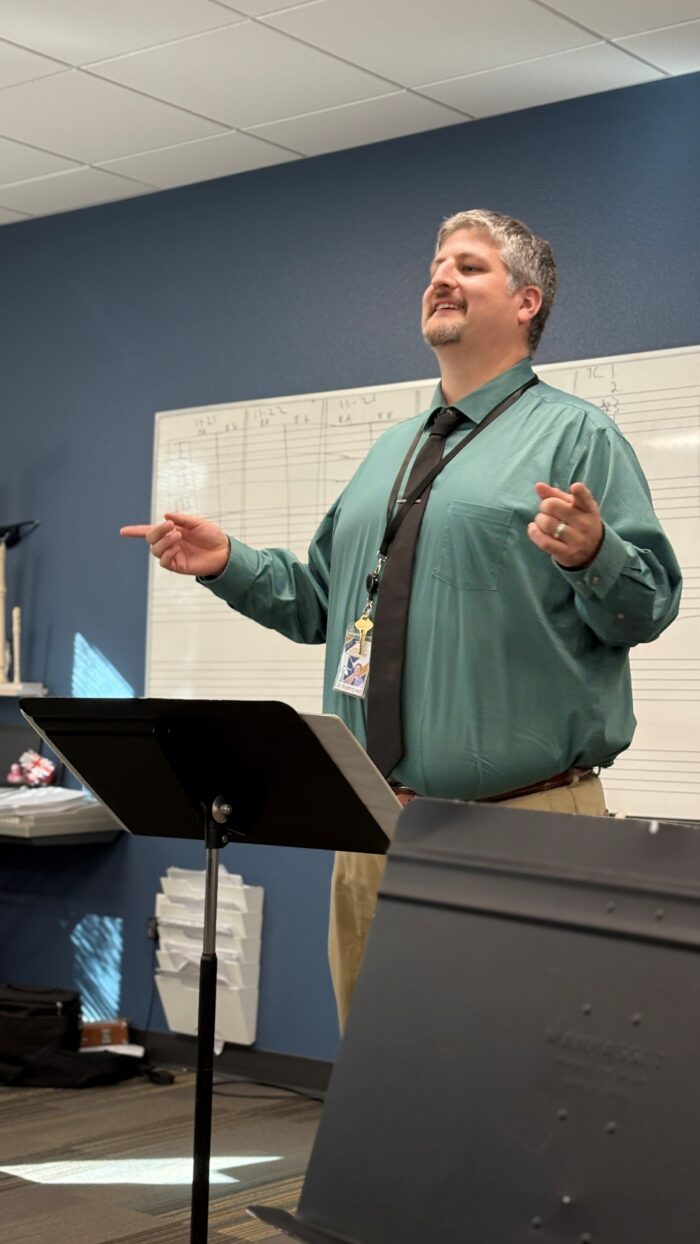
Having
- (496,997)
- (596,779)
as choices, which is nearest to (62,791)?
(596,779)

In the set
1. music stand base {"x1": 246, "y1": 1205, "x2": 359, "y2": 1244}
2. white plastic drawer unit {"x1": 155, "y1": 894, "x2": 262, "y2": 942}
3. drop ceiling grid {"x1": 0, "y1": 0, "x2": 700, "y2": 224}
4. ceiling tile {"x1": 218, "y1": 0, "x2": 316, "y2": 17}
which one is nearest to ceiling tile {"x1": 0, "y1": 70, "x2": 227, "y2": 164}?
drop ceiling grid {"x1": 0, "y1": 0, "x2": 700, "y2": 224}

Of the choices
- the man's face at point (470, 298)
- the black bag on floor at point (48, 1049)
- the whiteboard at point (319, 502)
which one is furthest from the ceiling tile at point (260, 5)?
the black bag on floor at point (48, 1049)

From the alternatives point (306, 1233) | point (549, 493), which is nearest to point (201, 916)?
point (549, 493)

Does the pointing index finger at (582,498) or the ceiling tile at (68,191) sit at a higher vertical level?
the ceiling tile at (68,191)

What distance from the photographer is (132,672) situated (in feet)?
16.3

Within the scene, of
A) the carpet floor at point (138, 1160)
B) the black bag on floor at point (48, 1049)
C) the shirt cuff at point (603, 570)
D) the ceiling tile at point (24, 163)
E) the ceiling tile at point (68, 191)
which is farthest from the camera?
the ceiling tile at point (68, 191)

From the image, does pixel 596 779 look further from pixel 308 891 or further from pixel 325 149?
pixel 325 149

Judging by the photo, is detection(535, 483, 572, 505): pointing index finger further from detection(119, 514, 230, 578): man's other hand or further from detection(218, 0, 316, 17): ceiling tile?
detection(218, 0, 316, 17): ceiling tile

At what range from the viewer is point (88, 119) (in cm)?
438

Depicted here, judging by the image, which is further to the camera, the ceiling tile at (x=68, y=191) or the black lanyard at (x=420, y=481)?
the ceiling tile at (x=68, y=191)

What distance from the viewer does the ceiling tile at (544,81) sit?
3820 mm

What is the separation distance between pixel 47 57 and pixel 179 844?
2.35 m

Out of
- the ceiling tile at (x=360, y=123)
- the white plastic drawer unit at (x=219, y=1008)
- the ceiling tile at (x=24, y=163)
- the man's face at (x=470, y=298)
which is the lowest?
the white plastic drawer unit at (x=219, y=1008)

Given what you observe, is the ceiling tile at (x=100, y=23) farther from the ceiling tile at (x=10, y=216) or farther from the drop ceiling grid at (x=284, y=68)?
the ceiling tile at (x=10, y=216)
